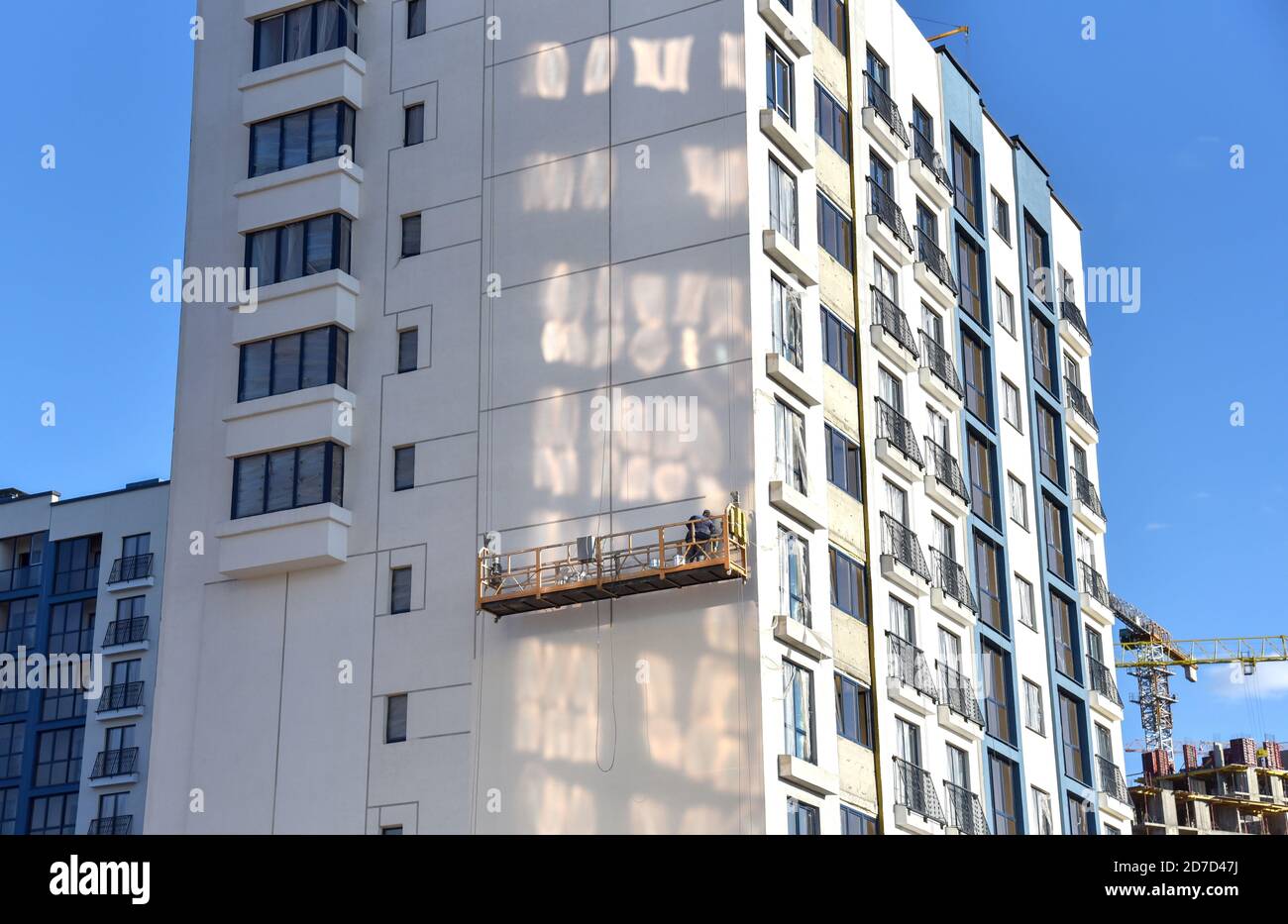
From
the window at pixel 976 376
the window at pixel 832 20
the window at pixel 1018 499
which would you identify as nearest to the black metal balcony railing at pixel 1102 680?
the window at pixel 1018 499

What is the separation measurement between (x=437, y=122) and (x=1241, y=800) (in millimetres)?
139736

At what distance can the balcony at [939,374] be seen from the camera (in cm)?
6175

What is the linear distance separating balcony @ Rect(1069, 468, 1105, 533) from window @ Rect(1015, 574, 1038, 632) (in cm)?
658

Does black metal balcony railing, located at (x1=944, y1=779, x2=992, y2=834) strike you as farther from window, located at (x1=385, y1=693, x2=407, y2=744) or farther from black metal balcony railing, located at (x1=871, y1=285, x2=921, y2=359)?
window, located at (x1=385, y1=693, x2=407, y2=744)

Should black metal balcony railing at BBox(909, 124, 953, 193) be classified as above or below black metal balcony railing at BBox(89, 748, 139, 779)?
above

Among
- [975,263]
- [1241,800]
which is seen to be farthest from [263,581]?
[1241,800]

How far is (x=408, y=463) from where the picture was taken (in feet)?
181

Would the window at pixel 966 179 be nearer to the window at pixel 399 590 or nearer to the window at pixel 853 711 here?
the window at pixel 853 711

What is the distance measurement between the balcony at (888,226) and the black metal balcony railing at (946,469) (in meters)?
6.47

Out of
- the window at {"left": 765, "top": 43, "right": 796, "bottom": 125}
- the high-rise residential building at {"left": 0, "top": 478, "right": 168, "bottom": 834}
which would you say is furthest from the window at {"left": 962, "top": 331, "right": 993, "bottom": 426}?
the high-rise residential building at {"left": 0, "top": 478, "right": 168, "bottom": 834}

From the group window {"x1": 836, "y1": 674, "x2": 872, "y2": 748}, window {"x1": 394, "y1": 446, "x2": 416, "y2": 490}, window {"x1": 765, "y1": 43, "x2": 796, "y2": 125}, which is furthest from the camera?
window {"x1": 394, "y1": 446, "x2": 416, "y2": 490}

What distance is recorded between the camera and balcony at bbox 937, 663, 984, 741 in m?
56.9
